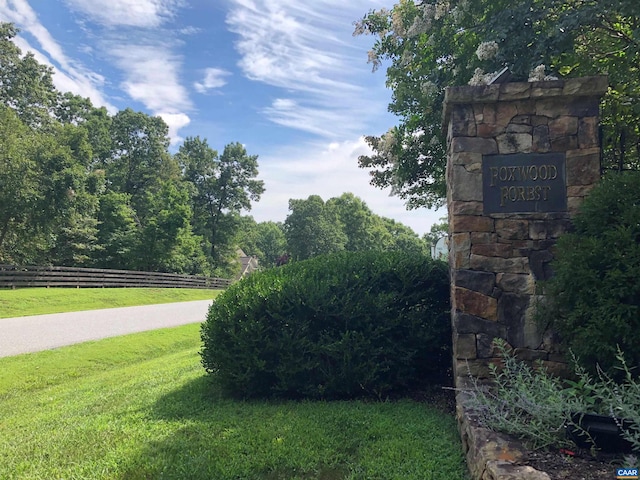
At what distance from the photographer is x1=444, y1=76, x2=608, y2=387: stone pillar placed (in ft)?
12.0

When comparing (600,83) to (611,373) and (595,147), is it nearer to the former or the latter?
(595,147)

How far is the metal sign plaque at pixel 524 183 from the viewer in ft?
12.2

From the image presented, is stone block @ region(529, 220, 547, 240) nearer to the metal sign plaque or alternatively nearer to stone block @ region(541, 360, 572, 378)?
the metal sign plaque

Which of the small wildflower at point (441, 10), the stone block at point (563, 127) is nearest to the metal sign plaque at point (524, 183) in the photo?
the stone block at point (563, 127)

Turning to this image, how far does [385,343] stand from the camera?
408 cm

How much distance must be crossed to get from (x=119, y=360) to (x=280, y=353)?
4973 millimetres

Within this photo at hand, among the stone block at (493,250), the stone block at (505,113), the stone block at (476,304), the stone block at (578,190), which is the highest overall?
the stone block at (505,113)

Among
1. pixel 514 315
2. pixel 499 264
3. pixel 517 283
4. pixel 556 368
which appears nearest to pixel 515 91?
pixel 499 264

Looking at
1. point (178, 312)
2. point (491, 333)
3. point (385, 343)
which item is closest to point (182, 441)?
point (385, 343)

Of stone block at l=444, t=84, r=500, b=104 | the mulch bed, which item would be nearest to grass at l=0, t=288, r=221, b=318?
stone block at l=444, t=84, r=500, b=104

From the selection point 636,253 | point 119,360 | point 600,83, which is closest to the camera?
point 636,253

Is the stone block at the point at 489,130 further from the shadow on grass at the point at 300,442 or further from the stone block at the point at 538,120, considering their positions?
the shadow on grass at the point at 300,442

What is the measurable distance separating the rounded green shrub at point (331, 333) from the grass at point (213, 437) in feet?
0.72

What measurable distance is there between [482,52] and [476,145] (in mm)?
1294
